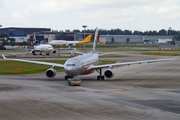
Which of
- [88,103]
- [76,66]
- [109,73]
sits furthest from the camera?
[109,73]

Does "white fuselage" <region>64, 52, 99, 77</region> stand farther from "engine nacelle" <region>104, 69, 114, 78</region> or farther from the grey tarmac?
the grey tarmac

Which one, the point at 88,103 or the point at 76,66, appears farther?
the point at 76,66

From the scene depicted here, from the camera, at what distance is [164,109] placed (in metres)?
25.2

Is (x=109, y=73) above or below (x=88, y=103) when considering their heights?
above

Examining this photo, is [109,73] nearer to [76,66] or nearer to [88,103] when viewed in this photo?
[76,66]

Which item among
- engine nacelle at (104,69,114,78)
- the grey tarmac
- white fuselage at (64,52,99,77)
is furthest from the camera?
engine nacelle at (104,69,114,78)

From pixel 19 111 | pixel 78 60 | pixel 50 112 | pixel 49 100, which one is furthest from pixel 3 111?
pixel 78 60

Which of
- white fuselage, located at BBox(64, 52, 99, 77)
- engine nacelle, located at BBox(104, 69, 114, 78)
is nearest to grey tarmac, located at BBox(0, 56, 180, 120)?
white fuselage, located at BBox(64, 52, 99, 77)

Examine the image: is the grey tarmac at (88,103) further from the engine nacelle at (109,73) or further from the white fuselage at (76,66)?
the engine nacelle at (109,73)

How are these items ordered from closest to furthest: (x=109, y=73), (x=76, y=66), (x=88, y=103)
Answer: (x=88, y=103)
(x=76, y=66)
(x=109, y=73)

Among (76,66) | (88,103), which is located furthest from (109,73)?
(88,103)

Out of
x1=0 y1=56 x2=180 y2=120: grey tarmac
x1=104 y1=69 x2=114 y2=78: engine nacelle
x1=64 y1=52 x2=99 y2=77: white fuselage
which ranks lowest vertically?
x1=0 y1=56 x2=180 y2=120: grey tarmac

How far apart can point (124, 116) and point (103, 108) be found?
3373mm

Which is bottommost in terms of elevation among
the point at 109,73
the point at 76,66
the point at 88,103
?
the point at 88,103
